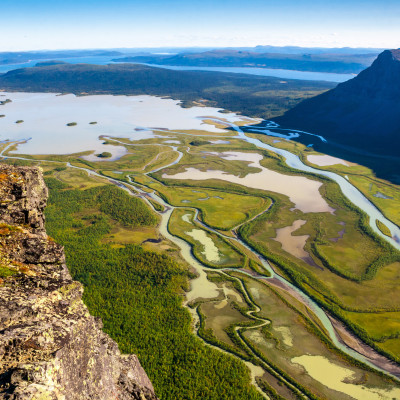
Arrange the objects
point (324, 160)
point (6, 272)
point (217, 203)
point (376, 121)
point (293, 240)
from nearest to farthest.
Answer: point (6, 272) → point (293, 240) → point (217, 203) → point (324, 160) → point (376, 121)

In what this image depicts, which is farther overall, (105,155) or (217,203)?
(105,155)

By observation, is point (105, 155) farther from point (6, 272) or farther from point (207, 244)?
point (6, 272)

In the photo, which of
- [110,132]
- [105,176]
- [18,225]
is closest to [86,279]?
[18,225]

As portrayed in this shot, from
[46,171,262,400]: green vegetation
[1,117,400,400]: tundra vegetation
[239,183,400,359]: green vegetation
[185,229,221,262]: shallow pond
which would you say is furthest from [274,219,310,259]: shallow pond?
[46,171,262,400]: green vegetation

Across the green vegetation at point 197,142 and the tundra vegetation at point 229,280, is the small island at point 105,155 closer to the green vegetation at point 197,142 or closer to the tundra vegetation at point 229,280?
the tundra vegetation at point 229,280

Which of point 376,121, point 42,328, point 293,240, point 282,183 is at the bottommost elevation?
point 293,240

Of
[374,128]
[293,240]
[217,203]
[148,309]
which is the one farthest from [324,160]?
[148,309]

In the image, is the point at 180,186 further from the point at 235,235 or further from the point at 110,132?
the point at 110,132

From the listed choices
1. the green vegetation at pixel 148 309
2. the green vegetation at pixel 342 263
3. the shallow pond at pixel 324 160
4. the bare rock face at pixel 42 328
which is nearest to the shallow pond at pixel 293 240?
the green vegetation at pixel 342 263
